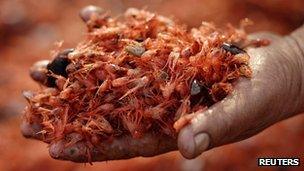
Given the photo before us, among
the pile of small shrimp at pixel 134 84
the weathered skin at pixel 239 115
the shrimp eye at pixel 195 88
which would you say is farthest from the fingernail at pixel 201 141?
the shrimp eye at pixel 195 88

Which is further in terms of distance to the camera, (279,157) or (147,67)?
(279,157)

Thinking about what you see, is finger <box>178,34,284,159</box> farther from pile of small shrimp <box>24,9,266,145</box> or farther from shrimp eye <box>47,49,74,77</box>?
shrimp eye <box>47,49,74,77</box>

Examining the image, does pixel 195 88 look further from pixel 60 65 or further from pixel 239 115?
pixel 60 65

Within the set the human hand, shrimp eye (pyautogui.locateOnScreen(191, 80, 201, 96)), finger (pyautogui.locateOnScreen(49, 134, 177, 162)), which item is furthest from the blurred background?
shrimp eye (pyautogui.locateOnScreen(191, 80, 201, 96))

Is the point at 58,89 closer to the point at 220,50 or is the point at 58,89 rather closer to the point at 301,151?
the point at 220,50

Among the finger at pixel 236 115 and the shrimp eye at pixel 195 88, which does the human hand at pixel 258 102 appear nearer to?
the finger at pixel 236 115

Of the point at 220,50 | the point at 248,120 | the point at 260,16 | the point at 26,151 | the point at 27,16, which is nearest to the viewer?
the point at 248,120

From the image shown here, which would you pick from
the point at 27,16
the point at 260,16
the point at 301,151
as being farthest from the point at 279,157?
the point at 27,16
